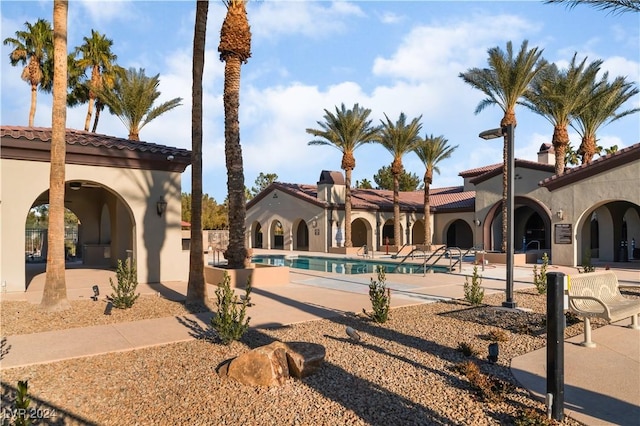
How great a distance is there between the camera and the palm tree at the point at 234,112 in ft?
48.2

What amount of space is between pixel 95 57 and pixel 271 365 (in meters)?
33.3

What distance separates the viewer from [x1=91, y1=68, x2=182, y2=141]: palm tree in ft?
98.1

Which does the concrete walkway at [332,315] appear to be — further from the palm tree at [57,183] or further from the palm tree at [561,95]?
the palm tree at [561,95]

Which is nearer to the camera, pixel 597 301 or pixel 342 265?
pixel 597 301

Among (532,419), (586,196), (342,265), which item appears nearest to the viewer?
(532,419)

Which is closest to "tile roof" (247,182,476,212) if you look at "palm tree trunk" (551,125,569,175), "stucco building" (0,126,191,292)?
"palm tree trunk" (551,125,569,175)

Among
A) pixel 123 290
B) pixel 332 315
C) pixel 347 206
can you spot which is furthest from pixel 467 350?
pixel 347 206

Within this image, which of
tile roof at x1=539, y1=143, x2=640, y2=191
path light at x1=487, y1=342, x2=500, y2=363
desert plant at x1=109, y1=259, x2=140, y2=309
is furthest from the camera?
tile roof at x1=539, y1=143, x2=640, y2=191

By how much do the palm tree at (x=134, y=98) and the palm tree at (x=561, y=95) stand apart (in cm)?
2273

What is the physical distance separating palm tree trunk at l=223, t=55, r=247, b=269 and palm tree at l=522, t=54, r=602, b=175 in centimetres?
1781

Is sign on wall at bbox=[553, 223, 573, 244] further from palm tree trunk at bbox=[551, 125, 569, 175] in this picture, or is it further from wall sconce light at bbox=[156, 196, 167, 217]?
wall sconce light at bbox=[156, 196, 167, 217]

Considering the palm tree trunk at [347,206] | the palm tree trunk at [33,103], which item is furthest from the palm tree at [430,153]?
the palm tree trunk at [33,103]

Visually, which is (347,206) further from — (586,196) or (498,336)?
(498,336)

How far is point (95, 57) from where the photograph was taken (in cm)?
3219
